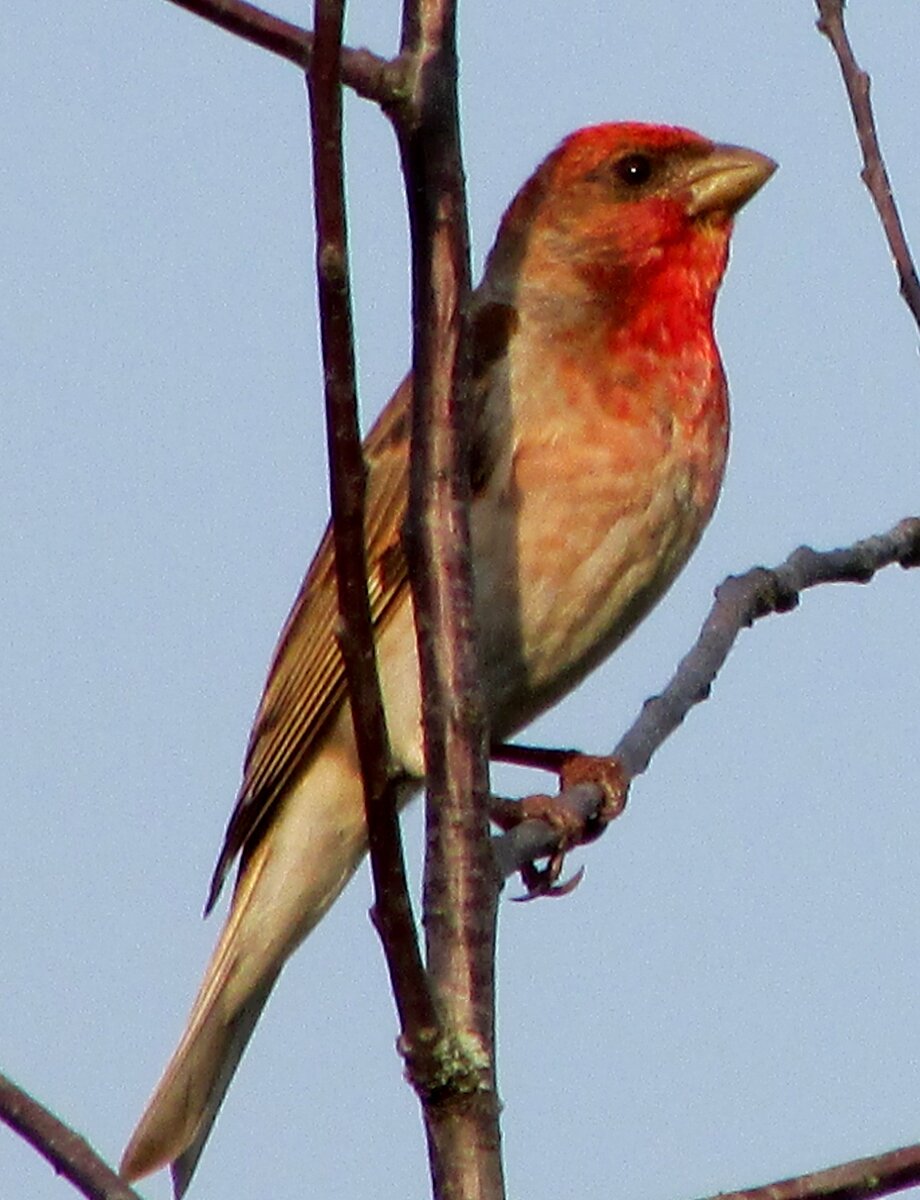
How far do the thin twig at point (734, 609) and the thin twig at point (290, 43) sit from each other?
2468 mm

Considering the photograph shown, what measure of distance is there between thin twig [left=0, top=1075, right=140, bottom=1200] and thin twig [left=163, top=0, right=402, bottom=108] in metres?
1.69

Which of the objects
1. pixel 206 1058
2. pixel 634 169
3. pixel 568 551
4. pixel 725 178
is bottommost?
pixel 206 1058

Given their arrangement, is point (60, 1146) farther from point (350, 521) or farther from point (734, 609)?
point (734, 609)

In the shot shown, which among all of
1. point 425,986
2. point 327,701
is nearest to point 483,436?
point 327,701

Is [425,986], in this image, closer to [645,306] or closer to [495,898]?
[495,898]

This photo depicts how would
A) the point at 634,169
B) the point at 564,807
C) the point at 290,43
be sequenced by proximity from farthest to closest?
the point at 634,169 < the point at 564,807 < the point at 290,43

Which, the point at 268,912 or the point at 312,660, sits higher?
the point at 312,660

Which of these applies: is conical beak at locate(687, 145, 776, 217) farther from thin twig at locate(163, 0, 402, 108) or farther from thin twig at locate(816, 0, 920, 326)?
thin twig at locate(163, 0, 402, 108)

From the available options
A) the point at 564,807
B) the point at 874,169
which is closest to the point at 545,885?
the point at 564,807

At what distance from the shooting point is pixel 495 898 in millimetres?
3990

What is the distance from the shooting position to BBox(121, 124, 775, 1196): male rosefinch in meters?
6.80

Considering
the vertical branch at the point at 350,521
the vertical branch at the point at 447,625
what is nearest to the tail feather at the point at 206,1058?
the vertical branch at the point at 447,625

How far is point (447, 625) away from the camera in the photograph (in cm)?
388

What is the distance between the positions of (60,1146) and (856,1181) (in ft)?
4.09
